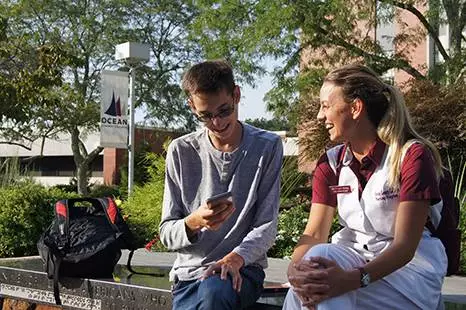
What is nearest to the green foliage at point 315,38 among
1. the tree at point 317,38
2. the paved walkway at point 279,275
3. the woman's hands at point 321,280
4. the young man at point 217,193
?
the tree at point 317,38

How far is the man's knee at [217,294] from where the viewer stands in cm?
298

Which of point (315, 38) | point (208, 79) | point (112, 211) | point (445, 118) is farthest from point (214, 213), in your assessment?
point (315, 38)

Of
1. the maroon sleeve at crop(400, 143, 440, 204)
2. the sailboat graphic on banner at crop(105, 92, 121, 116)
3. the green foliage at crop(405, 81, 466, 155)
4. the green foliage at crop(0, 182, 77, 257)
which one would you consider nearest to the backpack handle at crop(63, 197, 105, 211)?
the maroon sleeve at crop(400, 143, 440, 204)

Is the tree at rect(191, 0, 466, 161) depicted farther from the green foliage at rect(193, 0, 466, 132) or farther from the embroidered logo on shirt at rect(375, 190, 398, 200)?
the embroidered logo on shirt at rect(375, 190, 398, 200)

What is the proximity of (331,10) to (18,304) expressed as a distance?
11.1 m

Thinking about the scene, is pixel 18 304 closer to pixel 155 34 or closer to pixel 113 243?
pixel 113 243

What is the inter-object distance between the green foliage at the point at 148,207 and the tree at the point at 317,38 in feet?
11.8

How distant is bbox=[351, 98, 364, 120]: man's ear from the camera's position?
2.97 m

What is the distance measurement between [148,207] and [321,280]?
863cm

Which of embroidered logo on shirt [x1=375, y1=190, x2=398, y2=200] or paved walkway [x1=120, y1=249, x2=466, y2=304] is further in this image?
paved walkway [x1=120, y1=249, x2=466, y2=304]

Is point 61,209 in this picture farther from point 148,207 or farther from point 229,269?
point 148,207

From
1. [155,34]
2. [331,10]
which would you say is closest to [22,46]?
[331,10]

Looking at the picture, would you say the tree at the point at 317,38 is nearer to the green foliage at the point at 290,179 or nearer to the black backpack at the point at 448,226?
the green foliage at the point at 290,179

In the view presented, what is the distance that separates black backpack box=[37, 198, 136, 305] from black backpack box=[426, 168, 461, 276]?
7.32 ft
